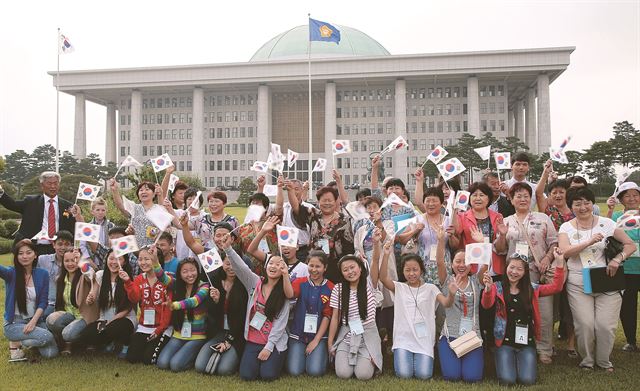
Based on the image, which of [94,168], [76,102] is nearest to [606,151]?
[94,168]

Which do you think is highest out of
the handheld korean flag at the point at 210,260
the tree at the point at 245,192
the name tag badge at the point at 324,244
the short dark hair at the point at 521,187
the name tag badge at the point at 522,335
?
the tree at the point at 245,192

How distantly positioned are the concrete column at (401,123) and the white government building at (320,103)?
0.14m

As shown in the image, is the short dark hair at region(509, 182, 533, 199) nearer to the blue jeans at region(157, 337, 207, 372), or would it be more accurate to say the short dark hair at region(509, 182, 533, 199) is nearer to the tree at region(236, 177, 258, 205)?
the blue jeans at region(157, 337, 207, 372)

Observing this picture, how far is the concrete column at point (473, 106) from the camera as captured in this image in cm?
6312

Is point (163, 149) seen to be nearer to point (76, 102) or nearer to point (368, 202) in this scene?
point (76, 102)

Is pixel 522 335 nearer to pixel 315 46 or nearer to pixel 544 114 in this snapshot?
pixel 544 114

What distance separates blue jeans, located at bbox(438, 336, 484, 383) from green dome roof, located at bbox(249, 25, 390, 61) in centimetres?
6885

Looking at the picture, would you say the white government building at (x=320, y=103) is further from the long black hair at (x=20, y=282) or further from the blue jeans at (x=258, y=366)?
the blue jeans at (x=258, y=366)

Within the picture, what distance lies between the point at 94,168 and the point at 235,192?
1673cm

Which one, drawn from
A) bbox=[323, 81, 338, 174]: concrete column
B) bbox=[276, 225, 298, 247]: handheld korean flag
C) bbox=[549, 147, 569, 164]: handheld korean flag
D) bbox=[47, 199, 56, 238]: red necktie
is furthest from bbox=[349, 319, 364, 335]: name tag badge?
bbox=[323, 81, 338, 174]: concrete column

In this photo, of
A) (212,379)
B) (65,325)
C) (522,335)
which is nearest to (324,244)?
(212,379)

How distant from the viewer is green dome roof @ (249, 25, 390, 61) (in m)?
72.2

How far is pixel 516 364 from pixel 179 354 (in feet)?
11.7

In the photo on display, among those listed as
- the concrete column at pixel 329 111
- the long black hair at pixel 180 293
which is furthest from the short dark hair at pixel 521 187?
the concrete column at pixel 329 111
